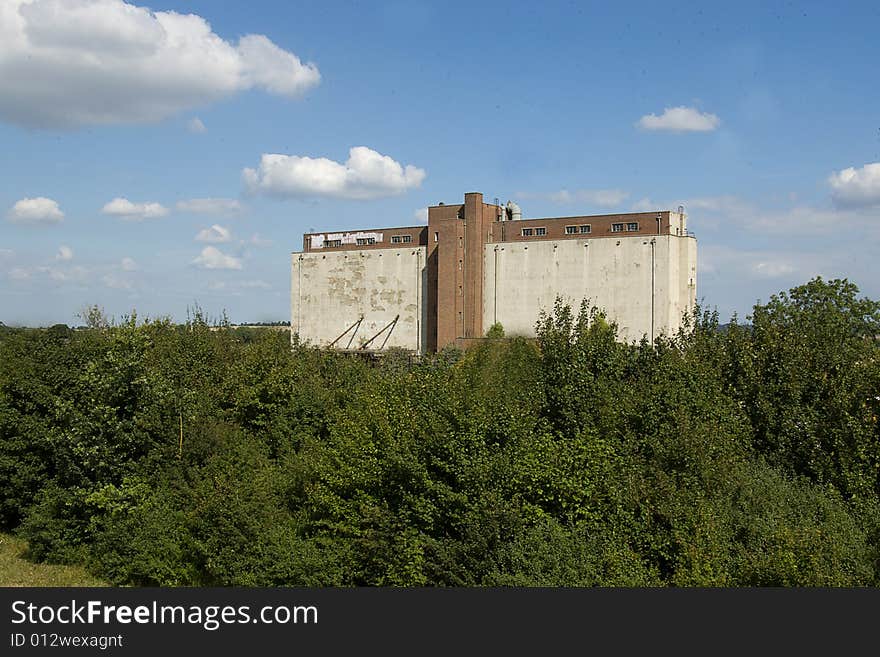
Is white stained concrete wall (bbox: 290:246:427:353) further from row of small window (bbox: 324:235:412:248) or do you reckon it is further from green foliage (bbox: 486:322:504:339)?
green foliage (bbox: 486:322:504:339)

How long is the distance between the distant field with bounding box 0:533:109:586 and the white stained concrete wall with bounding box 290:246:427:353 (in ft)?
162

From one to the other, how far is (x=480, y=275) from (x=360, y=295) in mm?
13438

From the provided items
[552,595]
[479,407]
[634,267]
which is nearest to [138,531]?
[479,407]

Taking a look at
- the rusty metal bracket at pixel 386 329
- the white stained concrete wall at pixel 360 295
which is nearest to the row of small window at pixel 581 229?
the white stained concrete wall at pixel 360 295

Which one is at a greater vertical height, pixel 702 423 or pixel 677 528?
pixel 702 423

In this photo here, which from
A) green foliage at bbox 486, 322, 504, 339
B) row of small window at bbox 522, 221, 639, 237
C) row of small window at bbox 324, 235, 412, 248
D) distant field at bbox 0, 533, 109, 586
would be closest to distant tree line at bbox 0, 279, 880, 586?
distant field at bbox 0, 533, 109, 586

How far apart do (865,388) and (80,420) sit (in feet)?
86.2

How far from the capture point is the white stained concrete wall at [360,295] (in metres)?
79.4

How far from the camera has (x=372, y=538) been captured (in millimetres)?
22312

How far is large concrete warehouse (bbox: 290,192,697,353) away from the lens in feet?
224

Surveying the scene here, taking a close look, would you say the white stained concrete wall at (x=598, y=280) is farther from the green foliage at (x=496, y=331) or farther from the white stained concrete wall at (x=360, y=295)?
the white stained concrete wall at (x=360, y=295)

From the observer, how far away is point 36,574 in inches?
1135

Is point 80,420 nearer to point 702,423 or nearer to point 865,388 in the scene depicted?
point 702,423

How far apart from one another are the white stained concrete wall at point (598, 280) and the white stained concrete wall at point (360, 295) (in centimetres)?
748
